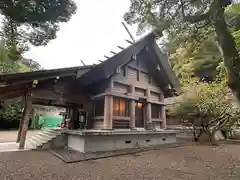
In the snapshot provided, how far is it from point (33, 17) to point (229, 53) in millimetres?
5392

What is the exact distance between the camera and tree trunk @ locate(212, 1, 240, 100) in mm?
1857

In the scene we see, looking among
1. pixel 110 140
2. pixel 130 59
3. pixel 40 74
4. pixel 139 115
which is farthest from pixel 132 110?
pixel 40 74

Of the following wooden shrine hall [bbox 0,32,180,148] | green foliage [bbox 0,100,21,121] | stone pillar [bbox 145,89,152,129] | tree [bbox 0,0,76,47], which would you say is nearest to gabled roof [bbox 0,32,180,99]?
wooden shrine hall [bbox 0,32,180,148]

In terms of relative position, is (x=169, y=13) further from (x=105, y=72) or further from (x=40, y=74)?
(x=40, y=74)

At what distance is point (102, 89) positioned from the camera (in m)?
9.02

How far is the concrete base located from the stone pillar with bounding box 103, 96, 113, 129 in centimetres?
54

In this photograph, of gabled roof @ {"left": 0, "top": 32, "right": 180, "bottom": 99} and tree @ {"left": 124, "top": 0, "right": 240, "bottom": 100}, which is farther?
gabled roof @ {"left": 0, "top": 32, "right": 180, "bottom": 99}

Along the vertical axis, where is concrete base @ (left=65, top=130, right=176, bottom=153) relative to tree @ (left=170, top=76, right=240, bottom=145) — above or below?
below

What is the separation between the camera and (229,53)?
193cm

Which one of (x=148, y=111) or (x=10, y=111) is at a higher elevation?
(x=10, y=111)

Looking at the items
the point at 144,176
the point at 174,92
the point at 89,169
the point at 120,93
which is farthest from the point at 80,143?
the point at 174,92

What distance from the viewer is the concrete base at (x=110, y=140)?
268 inches

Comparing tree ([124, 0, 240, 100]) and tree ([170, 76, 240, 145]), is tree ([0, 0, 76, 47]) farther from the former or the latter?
tree ([170, 76, 240, 145])

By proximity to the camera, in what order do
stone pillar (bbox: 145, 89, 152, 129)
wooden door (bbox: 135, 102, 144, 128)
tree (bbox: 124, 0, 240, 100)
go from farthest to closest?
wooden door (bbox: 135, 102, 144, 128) → stone pillar (bbox: 145, 89, 152, 129) → tree (bbox: 124, 0, 240, 100)
